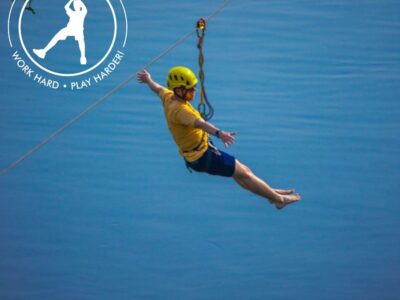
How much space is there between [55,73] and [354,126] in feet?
10.1

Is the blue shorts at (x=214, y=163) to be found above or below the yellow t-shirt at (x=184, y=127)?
below

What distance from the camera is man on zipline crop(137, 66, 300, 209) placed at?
6914 mm

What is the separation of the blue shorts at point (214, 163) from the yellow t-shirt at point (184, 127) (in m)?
0.04

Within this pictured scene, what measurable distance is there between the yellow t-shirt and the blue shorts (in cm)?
4

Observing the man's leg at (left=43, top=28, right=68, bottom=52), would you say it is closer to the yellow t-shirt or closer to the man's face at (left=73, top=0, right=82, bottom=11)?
the man's face at (left=73, top=0, right=82, bottom=11)

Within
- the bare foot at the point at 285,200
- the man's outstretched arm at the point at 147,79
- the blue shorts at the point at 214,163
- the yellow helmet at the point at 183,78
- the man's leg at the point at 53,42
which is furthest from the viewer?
the man's leg at the point at 53,42

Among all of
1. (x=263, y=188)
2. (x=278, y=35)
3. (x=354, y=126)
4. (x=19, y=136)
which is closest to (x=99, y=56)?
(x=19, y=136)

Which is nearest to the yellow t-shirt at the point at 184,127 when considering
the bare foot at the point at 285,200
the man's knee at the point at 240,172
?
the man's knee at the point at 240,172

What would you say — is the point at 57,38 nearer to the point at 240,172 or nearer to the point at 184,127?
the point at 184,127

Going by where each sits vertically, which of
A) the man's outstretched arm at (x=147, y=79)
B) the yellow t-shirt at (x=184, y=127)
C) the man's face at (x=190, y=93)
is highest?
the man's outstretched arm at (x=147, y=79)

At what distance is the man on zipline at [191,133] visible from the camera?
22.7 feet

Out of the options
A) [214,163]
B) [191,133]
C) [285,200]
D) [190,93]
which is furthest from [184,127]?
[285,200]

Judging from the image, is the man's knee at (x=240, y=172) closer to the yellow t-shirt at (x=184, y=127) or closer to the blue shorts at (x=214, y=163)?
the blue shorts at (x=214, y=163)

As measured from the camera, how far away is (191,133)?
712 cm
